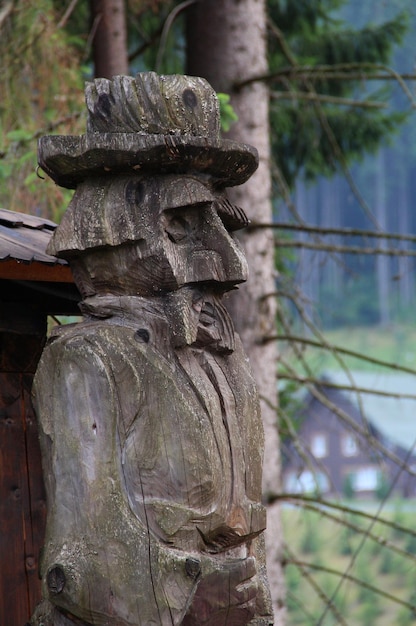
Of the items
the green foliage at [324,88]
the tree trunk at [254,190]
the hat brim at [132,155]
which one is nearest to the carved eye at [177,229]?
the hat brim at [132,155]

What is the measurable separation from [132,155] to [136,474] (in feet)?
3.54

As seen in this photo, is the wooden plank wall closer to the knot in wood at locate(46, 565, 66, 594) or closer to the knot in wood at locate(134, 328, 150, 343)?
the knot in wood at locate(46, 565, 66, 594)

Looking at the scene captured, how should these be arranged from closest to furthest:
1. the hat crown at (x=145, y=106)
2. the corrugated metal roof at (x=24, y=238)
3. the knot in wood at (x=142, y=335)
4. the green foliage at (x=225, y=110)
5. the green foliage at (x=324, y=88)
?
the knot in wood at (x=142, y=335) < the hat crown at (x=145, y=106) < the corrugated metal roof at (x=24, y=238) < the green foliage at (x=225, y=110) < the green foliage at (x=324, y=88)

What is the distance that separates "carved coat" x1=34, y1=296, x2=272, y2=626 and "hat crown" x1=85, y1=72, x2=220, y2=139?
2.05 feet

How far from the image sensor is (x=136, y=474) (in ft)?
10.7

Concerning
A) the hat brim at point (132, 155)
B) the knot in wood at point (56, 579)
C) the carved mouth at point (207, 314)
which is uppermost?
the hat brim at point (132, 155)

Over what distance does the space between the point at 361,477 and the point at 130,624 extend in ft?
90.2

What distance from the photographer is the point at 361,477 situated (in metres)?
30.0

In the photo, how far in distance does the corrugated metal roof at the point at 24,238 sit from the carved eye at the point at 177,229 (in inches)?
24.2

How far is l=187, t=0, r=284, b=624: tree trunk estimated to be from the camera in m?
7.82

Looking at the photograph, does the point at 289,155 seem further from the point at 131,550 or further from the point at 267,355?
the point at 131,550

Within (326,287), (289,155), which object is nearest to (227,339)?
(289,155)

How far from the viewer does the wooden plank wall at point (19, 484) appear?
407 cm

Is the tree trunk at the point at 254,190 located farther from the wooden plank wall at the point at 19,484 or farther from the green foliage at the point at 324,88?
the wooden plank wall at the point at 19,484
